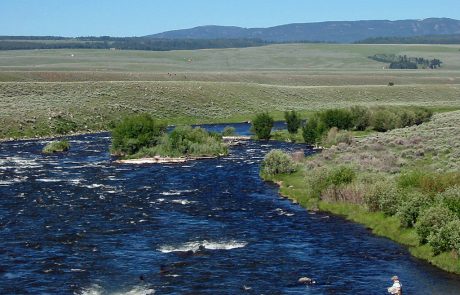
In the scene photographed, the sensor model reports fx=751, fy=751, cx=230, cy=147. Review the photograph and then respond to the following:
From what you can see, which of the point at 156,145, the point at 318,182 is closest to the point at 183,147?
the point at 156,145

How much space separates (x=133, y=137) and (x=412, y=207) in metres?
47.2

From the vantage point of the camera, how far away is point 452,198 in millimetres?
46312

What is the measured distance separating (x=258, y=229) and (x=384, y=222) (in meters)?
8.53

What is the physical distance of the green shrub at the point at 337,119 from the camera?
347ft

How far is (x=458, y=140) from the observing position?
249ft

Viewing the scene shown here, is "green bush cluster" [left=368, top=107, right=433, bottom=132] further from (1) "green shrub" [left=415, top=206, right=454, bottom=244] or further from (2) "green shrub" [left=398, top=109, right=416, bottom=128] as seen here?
(1) "green shrub" [left=415, top=206, right=454, bottom=244]

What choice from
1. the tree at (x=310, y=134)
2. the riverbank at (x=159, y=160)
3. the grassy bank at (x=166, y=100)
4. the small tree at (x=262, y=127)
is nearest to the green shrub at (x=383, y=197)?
the riverbank at (x=159, y=160)

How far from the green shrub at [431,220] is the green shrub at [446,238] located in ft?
1.57

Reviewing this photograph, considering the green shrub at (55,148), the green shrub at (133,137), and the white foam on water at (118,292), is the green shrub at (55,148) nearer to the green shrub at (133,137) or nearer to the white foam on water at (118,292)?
the green shrub at (133,137)

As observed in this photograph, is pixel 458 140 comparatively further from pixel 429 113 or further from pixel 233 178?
pixel 429 113

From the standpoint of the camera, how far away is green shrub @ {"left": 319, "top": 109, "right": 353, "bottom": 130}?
106m

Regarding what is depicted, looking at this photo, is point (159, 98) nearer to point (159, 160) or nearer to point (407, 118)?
point (407, 118)

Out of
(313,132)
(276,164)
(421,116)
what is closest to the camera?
(276,164)

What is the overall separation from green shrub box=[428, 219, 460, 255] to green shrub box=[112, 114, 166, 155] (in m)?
50.3
